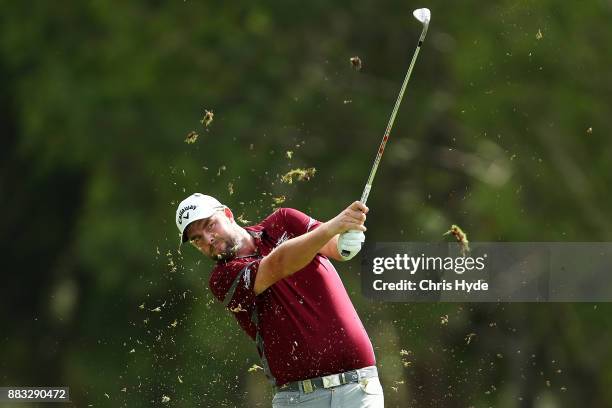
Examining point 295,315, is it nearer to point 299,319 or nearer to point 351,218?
point 299,319

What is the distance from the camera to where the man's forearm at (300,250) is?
2.74m

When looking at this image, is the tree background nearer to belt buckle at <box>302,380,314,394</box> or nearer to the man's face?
the man's face

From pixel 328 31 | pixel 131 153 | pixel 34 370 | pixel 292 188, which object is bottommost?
pixel 34 370

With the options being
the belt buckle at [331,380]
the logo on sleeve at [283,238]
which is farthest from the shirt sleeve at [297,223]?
the belt buckle at [331,380]

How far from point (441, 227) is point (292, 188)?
0.73 metres

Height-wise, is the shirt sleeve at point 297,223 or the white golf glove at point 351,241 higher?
the shirt sleeve at point 297,223

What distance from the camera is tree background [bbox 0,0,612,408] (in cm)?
516

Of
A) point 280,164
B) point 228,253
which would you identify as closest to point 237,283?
point 228,253

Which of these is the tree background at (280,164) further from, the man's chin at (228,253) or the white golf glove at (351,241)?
the white golf glove at (351,241)

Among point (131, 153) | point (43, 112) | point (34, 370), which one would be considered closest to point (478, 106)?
point (131, 153)

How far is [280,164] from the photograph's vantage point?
525cm

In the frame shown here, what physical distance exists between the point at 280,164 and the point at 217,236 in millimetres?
2249

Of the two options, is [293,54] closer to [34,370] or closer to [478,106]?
[478,106]

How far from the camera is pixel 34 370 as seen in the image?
538cm
